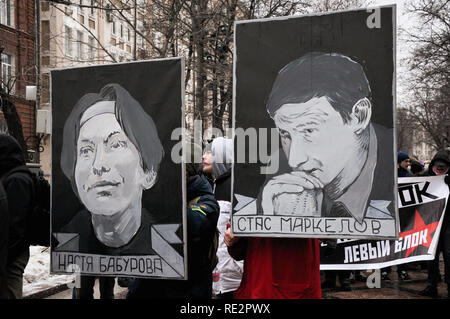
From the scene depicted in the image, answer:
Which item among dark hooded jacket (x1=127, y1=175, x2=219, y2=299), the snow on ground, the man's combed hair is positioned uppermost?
the man's combed hair

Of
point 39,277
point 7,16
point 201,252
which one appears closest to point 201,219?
point 201,252

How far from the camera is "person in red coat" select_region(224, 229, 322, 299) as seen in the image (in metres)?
3.07

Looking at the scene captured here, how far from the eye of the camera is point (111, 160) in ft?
11.4

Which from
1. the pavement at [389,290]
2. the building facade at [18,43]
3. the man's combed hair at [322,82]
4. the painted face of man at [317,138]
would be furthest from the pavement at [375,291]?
the building facade at [18,43]

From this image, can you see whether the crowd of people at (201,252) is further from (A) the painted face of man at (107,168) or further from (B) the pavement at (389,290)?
Answer: (B) the pavement at (389,290)

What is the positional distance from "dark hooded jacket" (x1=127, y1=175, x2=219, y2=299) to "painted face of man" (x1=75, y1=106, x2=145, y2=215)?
43 cm

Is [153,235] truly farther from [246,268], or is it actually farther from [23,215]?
[23,215]

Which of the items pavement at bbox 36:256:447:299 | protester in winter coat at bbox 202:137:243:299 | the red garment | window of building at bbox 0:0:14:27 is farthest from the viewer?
window of building at bbox 0:0:14:27

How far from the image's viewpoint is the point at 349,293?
6754 mm

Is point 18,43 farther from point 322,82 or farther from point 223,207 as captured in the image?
point 322,82

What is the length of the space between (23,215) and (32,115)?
84.3ft

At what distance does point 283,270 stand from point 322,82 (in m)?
1.13

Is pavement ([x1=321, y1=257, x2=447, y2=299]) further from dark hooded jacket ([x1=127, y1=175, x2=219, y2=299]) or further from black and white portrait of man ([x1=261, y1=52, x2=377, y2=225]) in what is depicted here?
black and white portrait of man ([x1=261, y1=52, x2=377, y2=225])

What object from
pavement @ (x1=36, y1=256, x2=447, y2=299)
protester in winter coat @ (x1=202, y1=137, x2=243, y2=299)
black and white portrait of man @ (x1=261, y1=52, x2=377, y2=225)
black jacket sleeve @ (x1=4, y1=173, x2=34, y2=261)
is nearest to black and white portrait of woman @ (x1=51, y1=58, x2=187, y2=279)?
black jacket sleeve @ (x1=4, y1=173, x2=34, y2=261)
